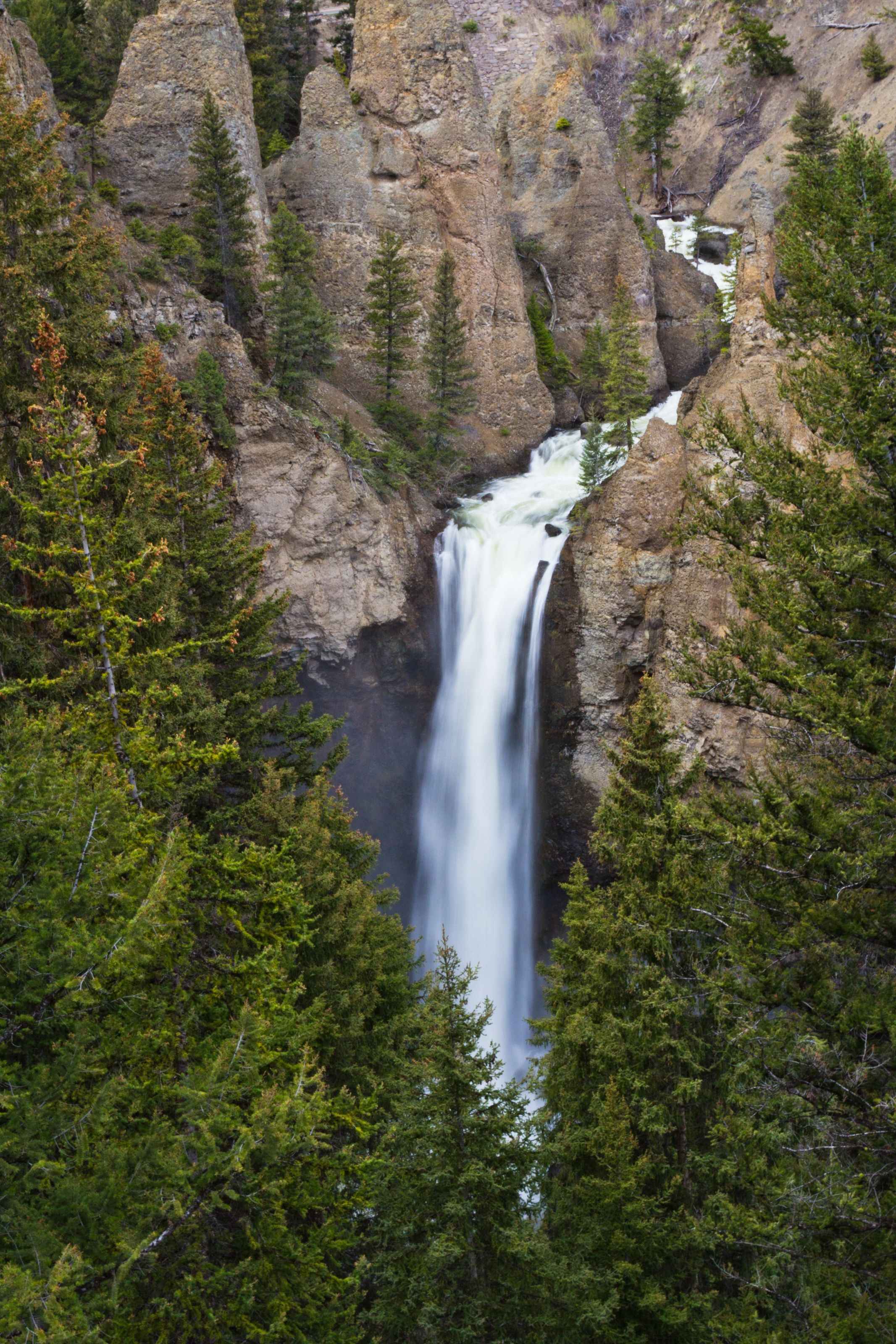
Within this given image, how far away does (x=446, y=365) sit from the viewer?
32.9 metres

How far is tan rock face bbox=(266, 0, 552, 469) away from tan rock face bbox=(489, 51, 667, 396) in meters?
3.76

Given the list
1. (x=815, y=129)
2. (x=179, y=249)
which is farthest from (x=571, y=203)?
(x=179, y=249)

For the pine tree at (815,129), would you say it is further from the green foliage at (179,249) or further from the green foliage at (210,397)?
the green foliage at (210,397)

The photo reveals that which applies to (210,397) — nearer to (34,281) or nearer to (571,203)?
(34,281)

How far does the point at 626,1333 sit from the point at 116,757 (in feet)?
30.6

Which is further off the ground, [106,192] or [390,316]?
[106,192]

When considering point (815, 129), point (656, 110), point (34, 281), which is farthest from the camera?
point (656, 110)

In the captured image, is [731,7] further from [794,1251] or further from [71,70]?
[794,1251]

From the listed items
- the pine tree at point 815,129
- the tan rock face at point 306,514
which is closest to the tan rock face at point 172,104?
the tan rock face at point 306,514

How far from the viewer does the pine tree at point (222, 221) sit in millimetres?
30438

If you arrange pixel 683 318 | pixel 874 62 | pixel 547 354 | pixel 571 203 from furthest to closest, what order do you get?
pixel 874 62 < pixel 683 318 < pixel 571 203 < pixel 547 354

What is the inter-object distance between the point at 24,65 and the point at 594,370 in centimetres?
2335

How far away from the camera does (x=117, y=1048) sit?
760 centimetres

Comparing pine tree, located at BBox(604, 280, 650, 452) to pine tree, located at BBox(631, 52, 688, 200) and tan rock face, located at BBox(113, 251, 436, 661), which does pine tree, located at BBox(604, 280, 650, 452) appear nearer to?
tan rock face, located at BBox(113, 251, 436, 661)
